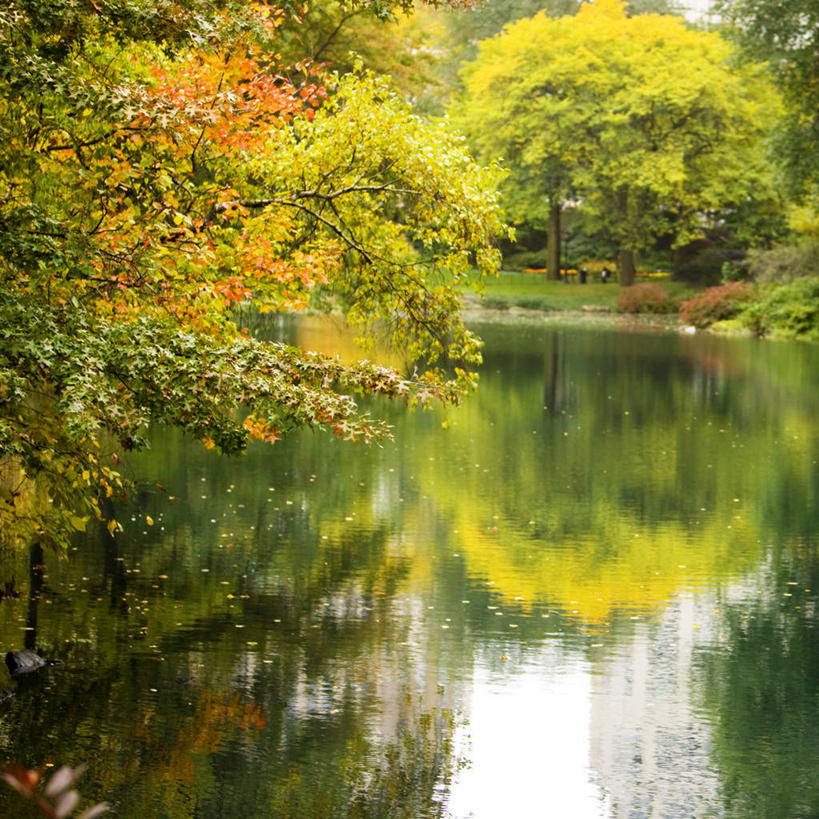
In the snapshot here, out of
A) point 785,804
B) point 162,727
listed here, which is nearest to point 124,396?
point 162,727

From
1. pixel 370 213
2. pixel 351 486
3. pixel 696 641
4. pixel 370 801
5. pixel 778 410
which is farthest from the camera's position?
pixel 778 410

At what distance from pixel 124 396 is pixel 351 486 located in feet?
36.7

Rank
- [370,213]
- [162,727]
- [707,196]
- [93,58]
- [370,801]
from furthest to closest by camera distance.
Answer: [707,196]
[370,213]
[93,58]
[162,727]
[370,801]

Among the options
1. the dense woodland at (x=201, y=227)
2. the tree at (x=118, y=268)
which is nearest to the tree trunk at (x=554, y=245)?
the dense woodland at (x=201, y=227)

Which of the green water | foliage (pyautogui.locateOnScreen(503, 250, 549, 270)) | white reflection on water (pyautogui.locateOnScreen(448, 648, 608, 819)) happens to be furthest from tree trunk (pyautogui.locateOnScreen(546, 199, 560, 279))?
white reflection on water (pyautogui.locateOnScreen(448, 648, 608, 819))

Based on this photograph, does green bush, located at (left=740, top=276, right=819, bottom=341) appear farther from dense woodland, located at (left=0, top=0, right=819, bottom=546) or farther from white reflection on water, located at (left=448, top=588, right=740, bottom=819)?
white reflection on water, located at (left=448, top=588, right=740, bottom=819)

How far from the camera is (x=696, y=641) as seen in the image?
38.8 feet

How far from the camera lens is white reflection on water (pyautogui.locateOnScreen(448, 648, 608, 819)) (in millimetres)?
8289

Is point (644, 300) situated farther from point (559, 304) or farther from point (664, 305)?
point (559, 304)

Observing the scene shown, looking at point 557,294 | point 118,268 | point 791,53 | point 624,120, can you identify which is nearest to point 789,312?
point 791,53

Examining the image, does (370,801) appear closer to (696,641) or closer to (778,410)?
(696,641)

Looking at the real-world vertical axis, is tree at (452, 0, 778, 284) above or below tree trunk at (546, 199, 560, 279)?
above

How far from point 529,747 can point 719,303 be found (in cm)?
5013

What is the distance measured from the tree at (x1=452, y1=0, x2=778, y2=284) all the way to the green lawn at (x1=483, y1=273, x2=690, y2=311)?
1917 mm
